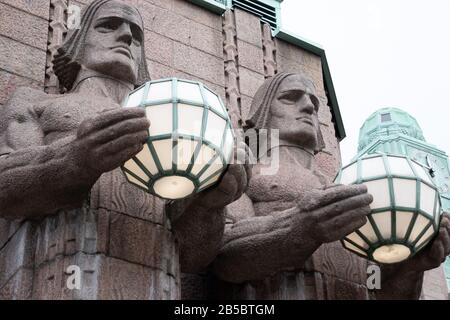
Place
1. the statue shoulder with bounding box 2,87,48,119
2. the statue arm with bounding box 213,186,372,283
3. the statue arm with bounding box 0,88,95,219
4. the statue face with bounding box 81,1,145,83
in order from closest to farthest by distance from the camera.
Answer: the statue arm with bounding box 0,88,95,219, the statue arm with bounding box 213,186,372,283, the statue shoulder with bounding box 2,87,48,119, the statue face with bounding box 81,1,145,83

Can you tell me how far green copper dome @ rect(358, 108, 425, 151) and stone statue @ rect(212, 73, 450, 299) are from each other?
15335mm

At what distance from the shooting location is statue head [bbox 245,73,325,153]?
28.2ft

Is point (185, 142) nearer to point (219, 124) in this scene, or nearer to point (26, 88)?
point (219, 124)

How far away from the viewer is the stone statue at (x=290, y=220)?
22.4ft

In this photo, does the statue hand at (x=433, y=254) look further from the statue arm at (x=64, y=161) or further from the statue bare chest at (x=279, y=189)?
the statue arm at (x=64, y=161)

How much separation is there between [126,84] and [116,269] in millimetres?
1987

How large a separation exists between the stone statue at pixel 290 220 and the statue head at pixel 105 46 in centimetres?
135

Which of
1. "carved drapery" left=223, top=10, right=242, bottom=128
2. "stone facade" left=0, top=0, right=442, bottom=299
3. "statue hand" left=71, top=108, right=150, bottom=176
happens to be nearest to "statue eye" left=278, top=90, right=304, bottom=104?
"carved drapery" left=223, top=10, right=242, bottom=128

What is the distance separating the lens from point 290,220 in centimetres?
715

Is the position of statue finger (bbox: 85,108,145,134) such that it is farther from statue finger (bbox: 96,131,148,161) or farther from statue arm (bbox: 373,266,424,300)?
statue arm (bbox: 373,266,424,300)

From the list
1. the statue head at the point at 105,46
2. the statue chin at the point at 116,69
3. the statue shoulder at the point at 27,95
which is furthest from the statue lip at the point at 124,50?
the statue shoulder at the point at 27,95

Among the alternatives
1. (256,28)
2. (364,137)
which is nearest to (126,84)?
(256,28)

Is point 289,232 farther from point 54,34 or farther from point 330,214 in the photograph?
point 54,34
